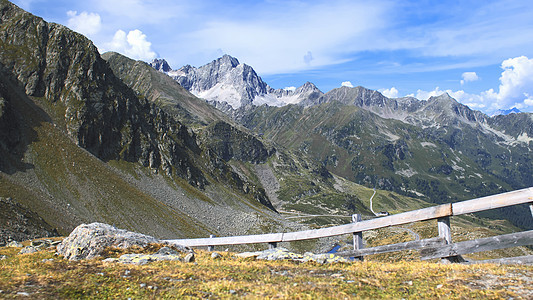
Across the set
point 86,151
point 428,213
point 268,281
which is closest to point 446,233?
point 428,213

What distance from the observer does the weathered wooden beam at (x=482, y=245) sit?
1046 centimetres

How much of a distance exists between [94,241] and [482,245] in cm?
1591

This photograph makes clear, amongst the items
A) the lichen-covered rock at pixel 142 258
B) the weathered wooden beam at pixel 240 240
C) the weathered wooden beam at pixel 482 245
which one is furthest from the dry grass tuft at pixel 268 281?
the weathered wooden beam at pixel 240 240

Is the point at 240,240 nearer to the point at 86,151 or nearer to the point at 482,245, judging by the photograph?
the point at 482,245

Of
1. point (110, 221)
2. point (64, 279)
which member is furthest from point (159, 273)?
point (110, 221)

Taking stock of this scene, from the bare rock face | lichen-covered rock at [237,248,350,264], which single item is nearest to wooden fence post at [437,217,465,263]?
lichen-covered rock at [237,248,350,264]

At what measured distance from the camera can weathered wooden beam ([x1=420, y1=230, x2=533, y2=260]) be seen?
10.5 metres

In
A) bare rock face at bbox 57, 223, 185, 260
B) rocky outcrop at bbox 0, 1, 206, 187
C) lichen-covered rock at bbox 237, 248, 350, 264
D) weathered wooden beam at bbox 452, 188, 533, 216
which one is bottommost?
lichen-covered rock at bbox 237, 248, 350, 264

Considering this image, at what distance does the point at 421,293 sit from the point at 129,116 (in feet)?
490

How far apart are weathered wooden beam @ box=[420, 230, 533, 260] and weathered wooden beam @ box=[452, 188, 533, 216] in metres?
0.96

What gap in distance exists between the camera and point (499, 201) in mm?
10820

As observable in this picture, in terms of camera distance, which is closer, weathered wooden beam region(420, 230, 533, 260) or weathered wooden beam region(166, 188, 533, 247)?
weathered wooden beam region(420, 230, 533, 260)

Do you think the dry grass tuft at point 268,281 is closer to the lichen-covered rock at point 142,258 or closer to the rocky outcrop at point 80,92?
the lichen-covered rock at point 142,258

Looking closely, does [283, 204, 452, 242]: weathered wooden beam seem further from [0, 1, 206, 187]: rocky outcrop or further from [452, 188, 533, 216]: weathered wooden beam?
[0, 1, 206, 187]: rocky outcrop
